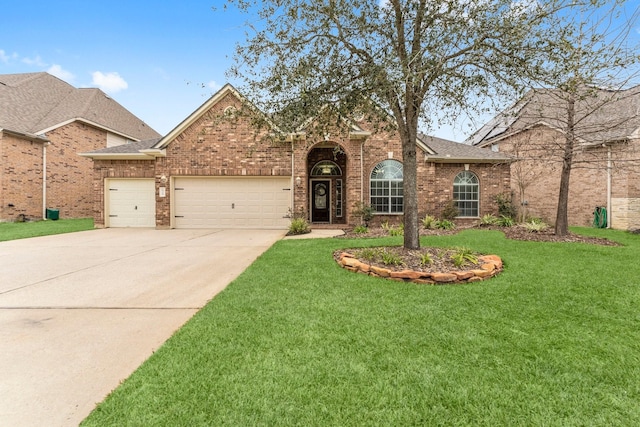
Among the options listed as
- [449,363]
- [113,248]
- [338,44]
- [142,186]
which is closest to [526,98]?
[338,44]

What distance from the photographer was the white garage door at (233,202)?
1279 centimetres

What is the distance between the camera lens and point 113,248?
8219 mm

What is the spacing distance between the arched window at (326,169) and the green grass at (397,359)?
1037 centimetres

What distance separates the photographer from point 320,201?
1500cm

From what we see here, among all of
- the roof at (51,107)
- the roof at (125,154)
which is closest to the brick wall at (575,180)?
the roof at (125,154)

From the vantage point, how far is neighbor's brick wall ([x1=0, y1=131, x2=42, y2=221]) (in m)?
14.5

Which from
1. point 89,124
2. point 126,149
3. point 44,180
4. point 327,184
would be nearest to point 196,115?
point 126,149

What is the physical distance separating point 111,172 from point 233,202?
572cm

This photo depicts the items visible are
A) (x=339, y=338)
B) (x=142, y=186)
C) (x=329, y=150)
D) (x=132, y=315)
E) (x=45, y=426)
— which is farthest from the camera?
(x=329, y=150)

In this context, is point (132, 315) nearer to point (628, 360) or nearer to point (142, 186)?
point (628, 360)

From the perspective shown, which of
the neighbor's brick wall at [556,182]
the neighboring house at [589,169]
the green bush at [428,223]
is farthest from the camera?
the neighbor's brick wall at [556,182]

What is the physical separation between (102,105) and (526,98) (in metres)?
24.3

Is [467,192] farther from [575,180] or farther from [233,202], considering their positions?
[233,202]

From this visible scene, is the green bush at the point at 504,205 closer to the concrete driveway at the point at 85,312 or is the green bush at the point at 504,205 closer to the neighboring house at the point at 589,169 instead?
the neighboring house at the point at 589,169
